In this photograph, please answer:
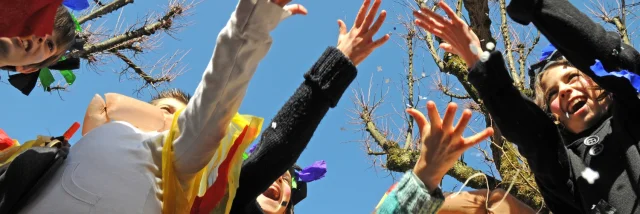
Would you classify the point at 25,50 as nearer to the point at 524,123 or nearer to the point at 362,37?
the point at 362,37

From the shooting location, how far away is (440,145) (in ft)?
6.18

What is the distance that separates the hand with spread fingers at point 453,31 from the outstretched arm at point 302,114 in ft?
0.97

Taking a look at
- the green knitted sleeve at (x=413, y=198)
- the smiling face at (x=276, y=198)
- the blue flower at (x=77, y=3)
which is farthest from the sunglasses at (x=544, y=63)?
the blue flower at (x=77, y=3)

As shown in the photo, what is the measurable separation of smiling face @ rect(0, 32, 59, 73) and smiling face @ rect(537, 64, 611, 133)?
60.8 inches

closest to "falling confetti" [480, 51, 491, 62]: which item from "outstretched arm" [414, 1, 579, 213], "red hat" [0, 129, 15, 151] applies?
"outstretched arm" [414, 1, 579, 213]

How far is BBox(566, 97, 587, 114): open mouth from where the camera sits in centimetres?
222

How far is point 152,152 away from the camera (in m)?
1.76

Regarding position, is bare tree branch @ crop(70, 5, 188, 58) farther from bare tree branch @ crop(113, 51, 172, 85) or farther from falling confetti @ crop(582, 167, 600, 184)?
falling confetti @ crop(582, 167, 600, 184)

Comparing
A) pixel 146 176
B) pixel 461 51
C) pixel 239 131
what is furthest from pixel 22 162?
A: pixel 461 51

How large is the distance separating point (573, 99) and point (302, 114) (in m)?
0.94

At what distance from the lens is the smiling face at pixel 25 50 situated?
1783 millimetres

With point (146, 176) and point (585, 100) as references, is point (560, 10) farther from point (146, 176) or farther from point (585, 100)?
point (146, 176)

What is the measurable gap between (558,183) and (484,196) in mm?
337

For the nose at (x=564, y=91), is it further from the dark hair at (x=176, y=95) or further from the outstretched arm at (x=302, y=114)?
the dark hair at (x=176, y=95)
